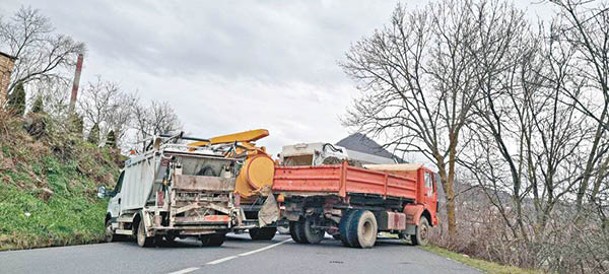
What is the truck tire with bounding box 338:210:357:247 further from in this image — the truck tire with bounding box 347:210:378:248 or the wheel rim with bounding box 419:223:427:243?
the wheel rim with bounding box 419:223:427:243

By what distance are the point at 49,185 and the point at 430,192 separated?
43.8 ft

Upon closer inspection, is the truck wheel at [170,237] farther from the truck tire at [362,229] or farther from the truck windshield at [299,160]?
the truck windshield at [299,160]

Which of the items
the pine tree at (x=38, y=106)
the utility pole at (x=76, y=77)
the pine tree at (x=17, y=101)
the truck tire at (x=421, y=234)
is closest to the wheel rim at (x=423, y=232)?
the truck tire at (x=421, y=234)

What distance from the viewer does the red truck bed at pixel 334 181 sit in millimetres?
13908

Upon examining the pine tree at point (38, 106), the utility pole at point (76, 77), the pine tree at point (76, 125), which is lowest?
the pine tree at point (76, 125)

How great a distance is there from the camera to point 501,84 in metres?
17.4

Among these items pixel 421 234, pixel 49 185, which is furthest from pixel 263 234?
pixel 49 185

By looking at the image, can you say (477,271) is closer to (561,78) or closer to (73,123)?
(561,78)

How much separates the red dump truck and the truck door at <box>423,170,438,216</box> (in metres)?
1.13

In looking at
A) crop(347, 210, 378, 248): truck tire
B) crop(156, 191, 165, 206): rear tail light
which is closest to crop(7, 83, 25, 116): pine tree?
crop(156, 191, 165, 206): rear tail light

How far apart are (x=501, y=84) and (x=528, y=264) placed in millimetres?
6085

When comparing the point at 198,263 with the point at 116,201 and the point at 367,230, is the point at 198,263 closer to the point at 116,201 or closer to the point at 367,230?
the point at 116,201

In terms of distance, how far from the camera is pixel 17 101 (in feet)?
77.7

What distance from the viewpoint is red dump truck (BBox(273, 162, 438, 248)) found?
46.6 ft
